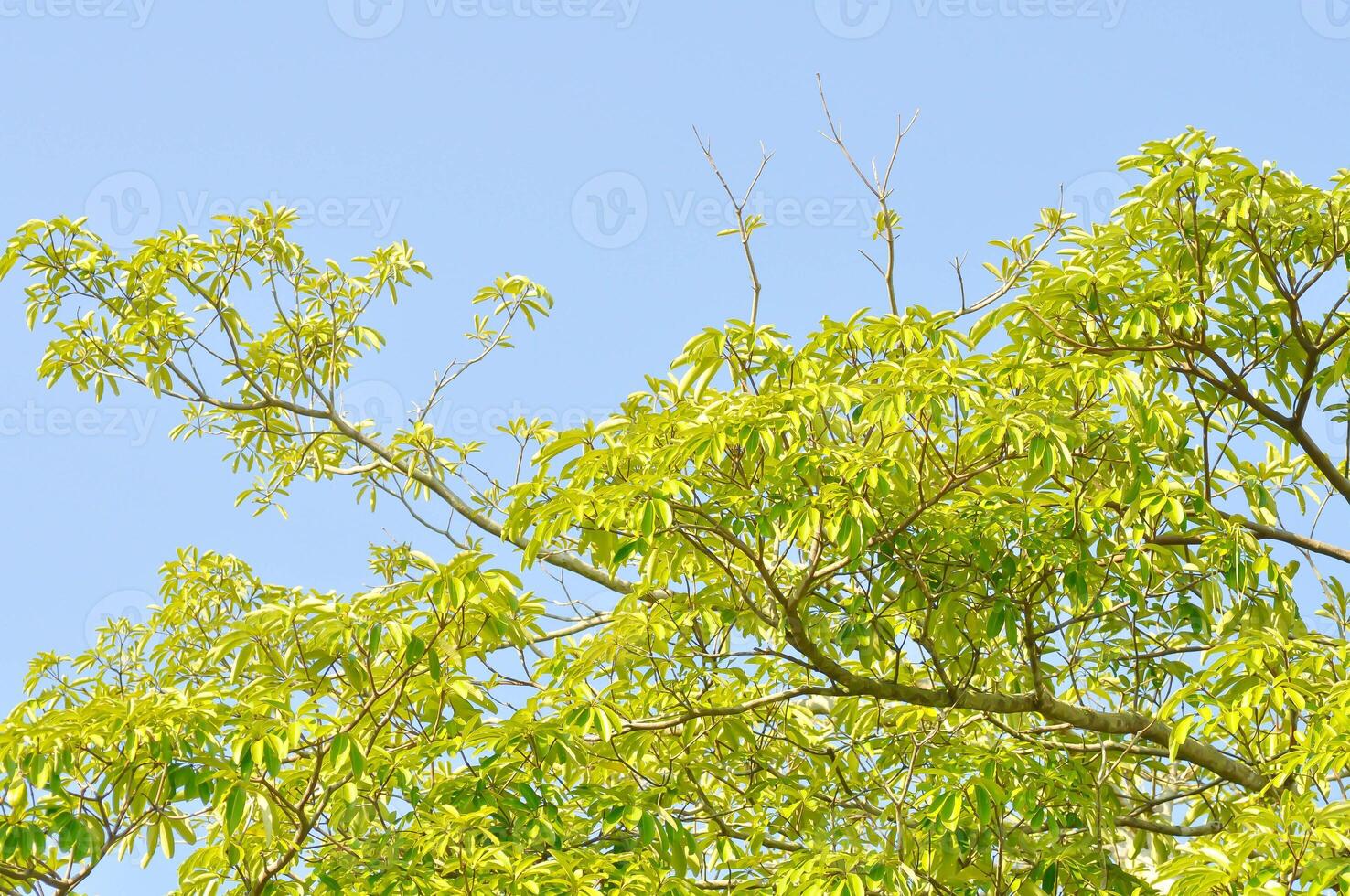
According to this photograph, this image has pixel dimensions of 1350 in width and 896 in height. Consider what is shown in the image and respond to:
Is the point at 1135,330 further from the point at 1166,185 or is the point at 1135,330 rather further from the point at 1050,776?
the point at 1050,776

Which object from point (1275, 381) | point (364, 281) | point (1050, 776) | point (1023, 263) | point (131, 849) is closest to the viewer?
point (131, 849)

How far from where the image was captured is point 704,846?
465 centimetres

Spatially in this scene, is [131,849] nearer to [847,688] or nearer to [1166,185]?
[847,688]

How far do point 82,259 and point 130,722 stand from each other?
139 inches

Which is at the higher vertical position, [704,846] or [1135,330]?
[1135,330]

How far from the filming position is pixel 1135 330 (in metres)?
4.79

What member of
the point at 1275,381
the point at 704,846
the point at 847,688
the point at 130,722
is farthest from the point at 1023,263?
the point at 130,722

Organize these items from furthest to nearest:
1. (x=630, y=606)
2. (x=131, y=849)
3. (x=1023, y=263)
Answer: (x=1023, y=263), (x=630, y=606), (x=131, y=849)

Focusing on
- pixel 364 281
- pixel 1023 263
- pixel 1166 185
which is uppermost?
pixel 364 281

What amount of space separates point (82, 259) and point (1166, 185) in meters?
4.90

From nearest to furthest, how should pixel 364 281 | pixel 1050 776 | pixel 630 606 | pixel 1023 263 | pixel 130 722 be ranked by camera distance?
pixel 130 722, pixel 1050 776, pixel 630 606, pixel 1023 263, pixel 364 281

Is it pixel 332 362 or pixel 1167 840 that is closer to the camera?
pixel 1167 840

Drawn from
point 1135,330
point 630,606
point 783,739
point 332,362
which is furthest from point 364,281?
point 1135,330

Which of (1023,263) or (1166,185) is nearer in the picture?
(1166,185)
